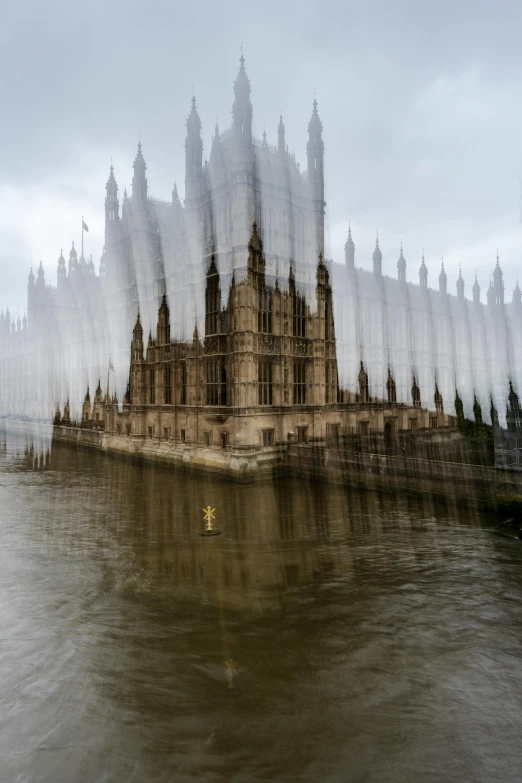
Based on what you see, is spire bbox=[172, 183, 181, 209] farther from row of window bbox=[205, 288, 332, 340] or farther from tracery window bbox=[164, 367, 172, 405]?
tracery window bbox=[164, 367, 172, 405]

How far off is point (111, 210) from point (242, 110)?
28515mm

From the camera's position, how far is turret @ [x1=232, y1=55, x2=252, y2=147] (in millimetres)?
41531

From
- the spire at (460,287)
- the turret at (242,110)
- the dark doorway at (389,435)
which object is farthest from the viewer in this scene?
the spire at (460,287)

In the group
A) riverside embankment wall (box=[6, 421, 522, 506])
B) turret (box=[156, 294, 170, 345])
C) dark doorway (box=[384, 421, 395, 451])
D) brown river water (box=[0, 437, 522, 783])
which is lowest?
brown river water (box=[0, 437, 522, 783])

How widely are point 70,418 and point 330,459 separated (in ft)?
174

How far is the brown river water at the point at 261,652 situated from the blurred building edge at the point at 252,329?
18.8 meters

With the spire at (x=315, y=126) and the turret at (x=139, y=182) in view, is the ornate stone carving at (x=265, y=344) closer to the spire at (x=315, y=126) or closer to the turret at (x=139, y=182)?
the spire at (x=315, y=126)

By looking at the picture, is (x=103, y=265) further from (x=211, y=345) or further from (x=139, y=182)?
(x=211, y=345)

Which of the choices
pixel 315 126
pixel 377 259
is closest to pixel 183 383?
pixel 315 126

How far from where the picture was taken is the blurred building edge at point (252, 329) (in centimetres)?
4200

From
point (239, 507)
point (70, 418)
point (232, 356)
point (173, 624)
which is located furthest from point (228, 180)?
point (70, 418)

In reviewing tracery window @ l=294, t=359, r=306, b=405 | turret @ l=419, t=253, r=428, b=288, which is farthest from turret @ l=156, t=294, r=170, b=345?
turret @ l=419, t=253, r=428, b=288

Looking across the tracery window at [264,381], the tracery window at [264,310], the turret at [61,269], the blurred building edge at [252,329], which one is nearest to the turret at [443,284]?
the blurred building edge at [252,329]

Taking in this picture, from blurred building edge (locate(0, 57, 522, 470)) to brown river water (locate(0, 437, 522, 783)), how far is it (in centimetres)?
1881
